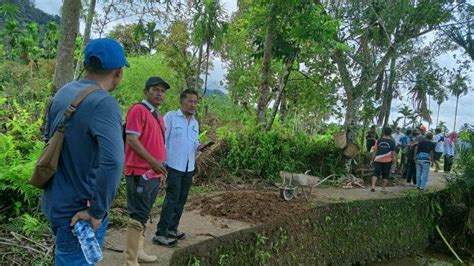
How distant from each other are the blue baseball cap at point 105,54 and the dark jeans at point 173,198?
2472 millimetres

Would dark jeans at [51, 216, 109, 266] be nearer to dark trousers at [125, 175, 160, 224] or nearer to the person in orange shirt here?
dark trousers at [125, 175, 160, 224]

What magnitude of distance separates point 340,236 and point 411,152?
5.80 m

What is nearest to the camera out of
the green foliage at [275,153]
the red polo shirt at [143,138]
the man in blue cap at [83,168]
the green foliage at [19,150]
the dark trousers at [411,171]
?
the man in blue cap at [83,168]

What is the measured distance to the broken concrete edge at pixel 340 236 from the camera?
6.00 meters

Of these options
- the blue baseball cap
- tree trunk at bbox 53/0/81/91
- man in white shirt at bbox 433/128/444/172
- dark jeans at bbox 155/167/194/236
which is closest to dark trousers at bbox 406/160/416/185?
man in white shirt at bbox 433/128/444/172

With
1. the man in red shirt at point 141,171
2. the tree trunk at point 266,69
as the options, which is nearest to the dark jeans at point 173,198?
the man in red shirt at point 141,171

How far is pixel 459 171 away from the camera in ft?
39.5

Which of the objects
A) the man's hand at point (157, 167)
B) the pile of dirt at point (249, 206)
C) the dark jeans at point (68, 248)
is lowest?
the pile of dirt at point (249, 206)

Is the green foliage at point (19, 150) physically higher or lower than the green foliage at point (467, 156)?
lower

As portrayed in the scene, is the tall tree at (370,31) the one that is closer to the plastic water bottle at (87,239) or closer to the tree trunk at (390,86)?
the tree trunk at (390,86)

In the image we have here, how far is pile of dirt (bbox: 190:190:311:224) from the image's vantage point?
6.97 meters

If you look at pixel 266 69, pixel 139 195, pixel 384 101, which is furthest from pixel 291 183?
pixel 384 101

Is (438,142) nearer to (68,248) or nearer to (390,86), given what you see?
(390,86)

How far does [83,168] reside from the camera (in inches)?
89.7
